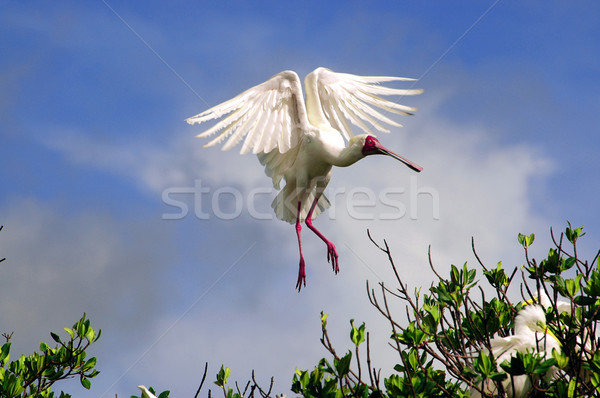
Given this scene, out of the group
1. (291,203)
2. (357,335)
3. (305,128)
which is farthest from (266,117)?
(357,335)

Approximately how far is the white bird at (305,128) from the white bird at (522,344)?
2.03m

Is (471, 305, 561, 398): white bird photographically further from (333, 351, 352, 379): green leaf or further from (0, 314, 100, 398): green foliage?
(0, 314, 100, 398): green foliage

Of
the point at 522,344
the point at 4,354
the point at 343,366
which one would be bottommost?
the point at 343,366

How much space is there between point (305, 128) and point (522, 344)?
3.29 meters

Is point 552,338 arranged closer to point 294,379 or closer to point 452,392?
point 452,392

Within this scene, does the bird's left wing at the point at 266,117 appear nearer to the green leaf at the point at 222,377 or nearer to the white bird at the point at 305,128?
the white bird at the point at 305,128

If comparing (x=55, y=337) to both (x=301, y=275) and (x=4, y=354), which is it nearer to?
(x=4, y=354)

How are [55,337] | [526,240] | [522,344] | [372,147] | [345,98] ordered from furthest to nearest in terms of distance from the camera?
[345,98], [372,147], [55,337], [526,240], [522,344]

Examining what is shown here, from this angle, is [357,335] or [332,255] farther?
[332,255]

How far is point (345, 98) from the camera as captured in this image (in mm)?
7020

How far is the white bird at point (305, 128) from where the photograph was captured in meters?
6.00

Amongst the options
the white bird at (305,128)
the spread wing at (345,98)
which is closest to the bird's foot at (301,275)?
the white bird at (305,128)

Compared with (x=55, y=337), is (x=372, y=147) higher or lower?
higher

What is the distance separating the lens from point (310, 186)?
21.3 ft
